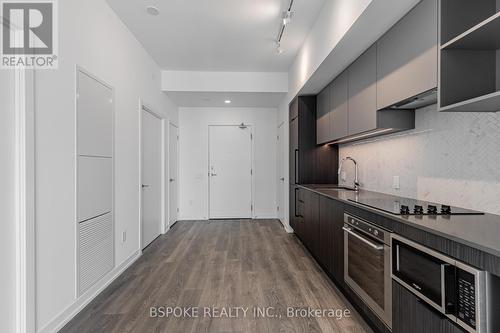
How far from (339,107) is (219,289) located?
2466 mm

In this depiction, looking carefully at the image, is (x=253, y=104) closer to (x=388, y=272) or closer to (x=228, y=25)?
(x=228, y=25)

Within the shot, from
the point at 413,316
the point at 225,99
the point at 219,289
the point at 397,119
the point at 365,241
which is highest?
the point at 225,99

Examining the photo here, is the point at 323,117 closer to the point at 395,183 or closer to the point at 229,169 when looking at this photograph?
the point at 395,183

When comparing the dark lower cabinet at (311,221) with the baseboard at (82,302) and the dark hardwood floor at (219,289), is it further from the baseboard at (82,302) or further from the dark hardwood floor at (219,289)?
the baseboard at (82,302)

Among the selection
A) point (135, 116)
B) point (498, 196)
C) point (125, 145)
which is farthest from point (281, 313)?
point (135, 116)

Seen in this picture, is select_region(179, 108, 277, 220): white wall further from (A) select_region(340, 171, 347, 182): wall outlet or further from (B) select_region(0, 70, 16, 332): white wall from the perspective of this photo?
(B) select_region(0, 70, 16, 332): white wall

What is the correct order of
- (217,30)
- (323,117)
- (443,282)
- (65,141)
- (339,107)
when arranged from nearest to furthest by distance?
(443,282)
(65,141)
(339,107)
(217,30)
(323,117)

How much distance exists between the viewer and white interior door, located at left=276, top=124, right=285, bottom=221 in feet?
18.3

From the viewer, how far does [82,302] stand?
7.84ft

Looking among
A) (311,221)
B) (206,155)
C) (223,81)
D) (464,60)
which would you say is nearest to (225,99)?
(223,81)

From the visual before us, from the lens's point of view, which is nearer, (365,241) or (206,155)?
(365,241)

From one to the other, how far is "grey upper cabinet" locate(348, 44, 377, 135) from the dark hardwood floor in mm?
1659

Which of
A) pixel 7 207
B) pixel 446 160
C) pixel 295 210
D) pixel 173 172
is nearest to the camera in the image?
pixel 7 207

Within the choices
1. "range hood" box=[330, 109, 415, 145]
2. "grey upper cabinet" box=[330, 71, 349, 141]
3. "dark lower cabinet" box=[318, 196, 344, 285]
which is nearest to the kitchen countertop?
Answer: "dark lower cabinet" box=[318, 196, 344, 285]
